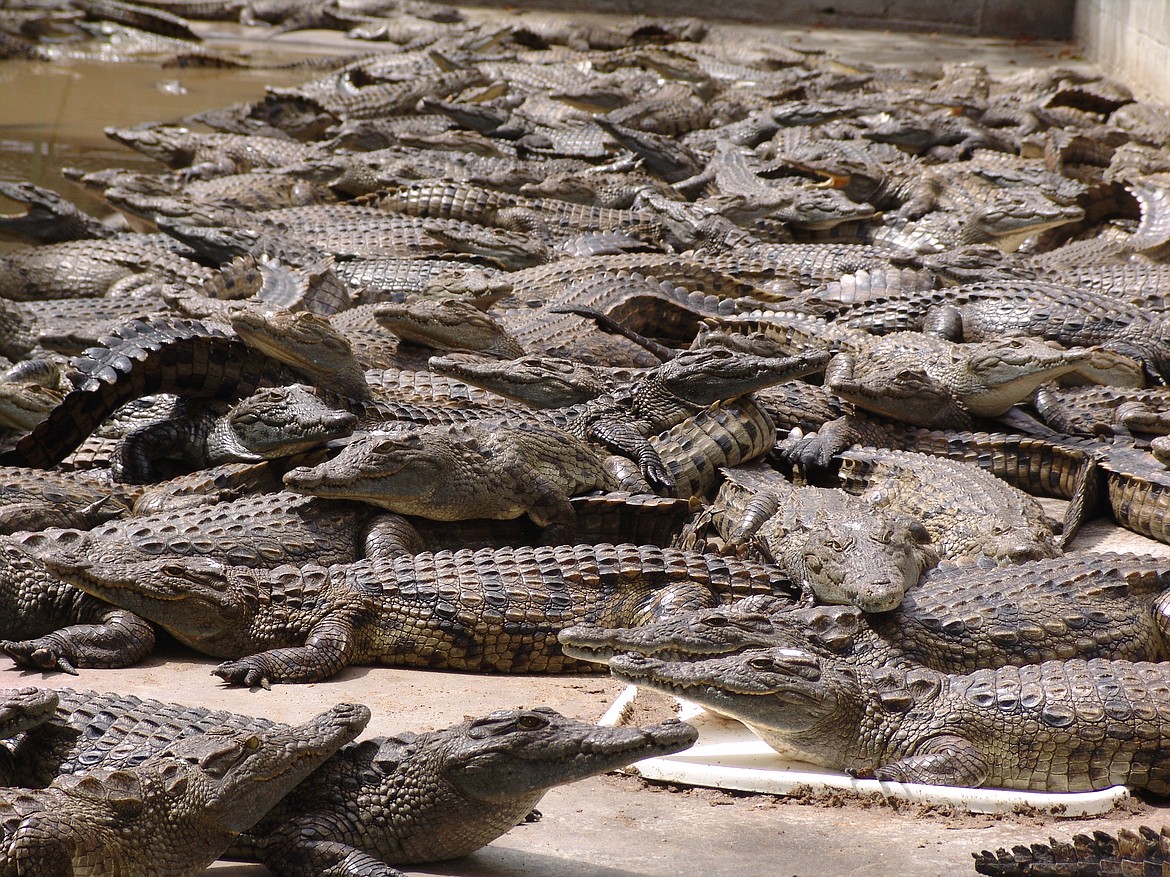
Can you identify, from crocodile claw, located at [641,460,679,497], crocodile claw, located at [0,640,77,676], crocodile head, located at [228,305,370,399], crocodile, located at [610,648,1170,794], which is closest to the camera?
Result: crocodile, located at [610,648,1170,794]

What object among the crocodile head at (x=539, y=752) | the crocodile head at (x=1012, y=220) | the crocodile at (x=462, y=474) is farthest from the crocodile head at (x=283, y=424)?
the crocodile head at (x=1012, y=220)

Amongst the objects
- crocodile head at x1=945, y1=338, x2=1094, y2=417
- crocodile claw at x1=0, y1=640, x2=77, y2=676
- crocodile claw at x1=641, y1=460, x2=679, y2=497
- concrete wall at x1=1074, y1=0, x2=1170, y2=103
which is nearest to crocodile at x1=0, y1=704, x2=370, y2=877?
crocodile claw at x1=0, y1=640, x2=77, y2=676

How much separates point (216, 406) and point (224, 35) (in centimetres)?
1581

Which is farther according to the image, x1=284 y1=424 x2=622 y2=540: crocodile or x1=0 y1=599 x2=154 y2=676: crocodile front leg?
x1=284 y1=424 x2=622 y2=540: crocodile

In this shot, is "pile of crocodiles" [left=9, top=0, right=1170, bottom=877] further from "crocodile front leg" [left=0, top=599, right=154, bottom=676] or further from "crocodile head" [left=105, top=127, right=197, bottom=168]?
"crocodile head" [left=105, top=127, right=197, bottom=168]

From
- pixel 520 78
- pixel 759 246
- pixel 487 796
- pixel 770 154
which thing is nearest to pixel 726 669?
pixel 487 796

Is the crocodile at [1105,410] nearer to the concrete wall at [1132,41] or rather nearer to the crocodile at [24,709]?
the crocodile at [24,709]

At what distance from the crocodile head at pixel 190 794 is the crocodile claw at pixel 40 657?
1.05m

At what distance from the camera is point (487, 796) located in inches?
94.7

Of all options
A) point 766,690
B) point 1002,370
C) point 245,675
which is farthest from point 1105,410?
point 245,675

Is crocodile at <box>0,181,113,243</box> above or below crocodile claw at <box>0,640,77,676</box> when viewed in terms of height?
above

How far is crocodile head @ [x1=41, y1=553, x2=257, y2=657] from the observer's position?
348 cm

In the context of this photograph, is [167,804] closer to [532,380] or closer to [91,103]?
[532,380]

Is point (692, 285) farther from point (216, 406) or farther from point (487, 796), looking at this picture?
point (487, 796)
